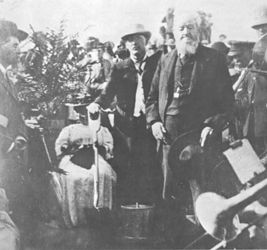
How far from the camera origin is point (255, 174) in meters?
5.67

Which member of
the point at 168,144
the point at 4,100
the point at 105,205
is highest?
the point at 4,100

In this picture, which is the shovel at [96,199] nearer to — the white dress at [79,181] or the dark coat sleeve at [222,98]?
→ the white dress at [79,181]

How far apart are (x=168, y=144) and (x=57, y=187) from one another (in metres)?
1.20

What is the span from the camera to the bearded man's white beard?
18.6 feet

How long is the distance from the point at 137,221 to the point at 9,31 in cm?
229

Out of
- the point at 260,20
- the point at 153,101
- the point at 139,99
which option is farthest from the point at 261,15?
the point at 139,99

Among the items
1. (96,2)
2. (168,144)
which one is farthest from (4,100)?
(168,144)

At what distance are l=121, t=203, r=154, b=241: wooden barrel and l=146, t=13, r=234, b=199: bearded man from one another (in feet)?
0.87

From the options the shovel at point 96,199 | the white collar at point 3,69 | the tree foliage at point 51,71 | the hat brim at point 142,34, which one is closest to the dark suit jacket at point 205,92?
the hat brim at point 142,34

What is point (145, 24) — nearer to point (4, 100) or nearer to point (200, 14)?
point (200, 14)

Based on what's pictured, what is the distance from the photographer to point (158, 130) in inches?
224

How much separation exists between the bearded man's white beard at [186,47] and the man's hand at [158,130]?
2.46 feet

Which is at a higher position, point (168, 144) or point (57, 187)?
point (168, 144)

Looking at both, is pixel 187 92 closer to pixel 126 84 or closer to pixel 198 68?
pixel 198 68
